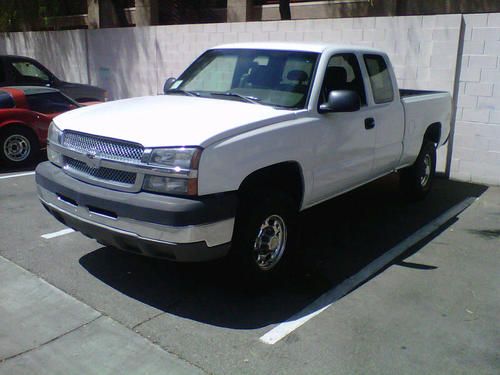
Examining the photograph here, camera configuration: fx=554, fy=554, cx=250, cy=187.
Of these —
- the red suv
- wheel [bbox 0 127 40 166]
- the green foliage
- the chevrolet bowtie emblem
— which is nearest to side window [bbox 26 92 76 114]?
the red suv

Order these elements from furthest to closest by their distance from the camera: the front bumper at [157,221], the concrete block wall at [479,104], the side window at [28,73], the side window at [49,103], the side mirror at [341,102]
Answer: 1. the side window at [28,73]
2. the side window at [49,103]
3. the concrete block wall at [479,104]
4. the side mirror at [341,102]
5. the front bumper at [157,221]

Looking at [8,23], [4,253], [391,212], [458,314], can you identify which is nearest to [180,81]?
[4,253]

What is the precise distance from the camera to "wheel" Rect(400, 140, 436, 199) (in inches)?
280

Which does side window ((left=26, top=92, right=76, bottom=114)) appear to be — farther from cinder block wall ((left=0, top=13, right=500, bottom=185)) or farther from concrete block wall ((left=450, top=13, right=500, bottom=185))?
concrete block wall ((left=450, top=13, right=500, bottom=185))

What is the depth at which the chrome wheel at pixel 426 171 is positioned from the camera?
7.32 meters

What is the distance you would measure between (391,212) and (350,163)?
1777 mm

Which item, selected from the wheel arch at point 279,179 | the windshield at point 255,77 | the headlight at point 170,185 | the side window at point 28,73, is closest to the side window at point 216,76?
the windshield at point 255,77

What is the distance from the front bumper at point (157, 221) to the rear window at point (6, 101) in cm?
520

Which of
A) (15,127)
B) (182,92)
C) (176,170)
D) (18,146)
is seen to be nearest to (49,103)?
(15,127)

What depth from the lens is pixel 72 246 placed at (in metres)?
5.34

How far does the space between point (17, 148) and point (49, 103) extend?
953 millimetres

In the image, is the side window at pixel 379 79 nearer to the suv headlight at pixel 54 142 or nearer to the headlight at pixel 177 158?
the headlight at pixel 177 158

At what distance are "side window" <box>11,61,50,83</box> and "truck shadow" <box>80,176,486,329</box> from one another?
7.84m

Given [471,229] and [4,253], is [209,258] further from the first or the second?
[471,229]
